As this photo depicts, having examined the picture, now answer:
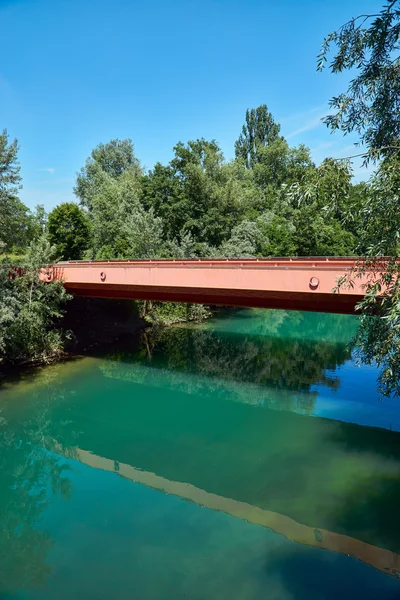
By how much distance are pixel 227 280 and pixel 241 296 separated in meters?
1.15

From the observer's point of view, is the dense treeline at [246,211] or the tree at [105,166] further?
the tree at [105,166]

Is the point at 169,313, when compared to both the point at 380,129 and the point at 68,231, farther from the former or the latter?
the point at 380,129

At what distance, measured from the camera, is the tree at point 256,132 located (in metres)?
67.9

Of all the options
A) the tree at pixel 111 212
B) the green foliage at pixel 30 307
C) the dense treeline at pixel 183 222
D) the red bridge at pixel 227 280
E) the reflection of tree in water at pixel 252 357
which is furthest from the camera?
the tree at pixel 111 212

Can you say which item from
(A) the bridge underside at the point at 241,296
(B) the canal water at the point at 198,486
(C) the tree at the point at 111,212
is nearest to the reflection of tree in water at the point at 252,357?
(B) the canal water at the point at 198,486

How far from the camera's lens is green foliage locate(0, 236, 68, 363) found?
691 inches

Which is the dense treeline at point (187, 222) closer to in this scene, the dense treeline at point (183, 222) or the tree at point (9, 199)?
the dense treeline at point (183, 222)

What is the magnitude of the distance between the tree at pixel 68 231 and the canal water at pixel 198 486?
19.9 meters

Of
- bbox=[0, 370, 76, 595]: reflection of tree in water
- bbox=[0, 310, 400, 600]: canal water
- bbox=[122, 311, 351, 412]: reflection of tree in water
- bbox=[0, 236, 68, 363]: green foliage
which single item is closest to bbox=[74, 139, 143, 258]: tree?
bbox=[122, 311, 351, 412]: reflection of tree in water

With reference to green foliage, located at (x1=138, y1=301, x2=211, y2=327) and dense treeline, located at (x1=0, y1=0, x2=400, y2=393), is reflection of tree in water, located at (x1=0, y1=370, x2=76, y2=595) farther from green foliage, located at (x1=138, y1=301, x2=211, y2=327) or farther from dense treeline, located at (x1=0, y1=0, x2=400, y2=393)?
green foliage, located at (x1=138, y1=301, x2=211, y2=327)

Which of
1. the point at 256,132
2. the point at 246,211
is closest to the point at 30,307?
the point at 246,211

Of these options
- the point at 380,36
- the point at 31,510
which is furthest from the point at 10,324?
the point at 380,36

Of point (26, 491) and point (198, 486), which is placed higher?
point (198, 486)

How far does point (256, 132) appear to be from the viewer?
68.3 metres
